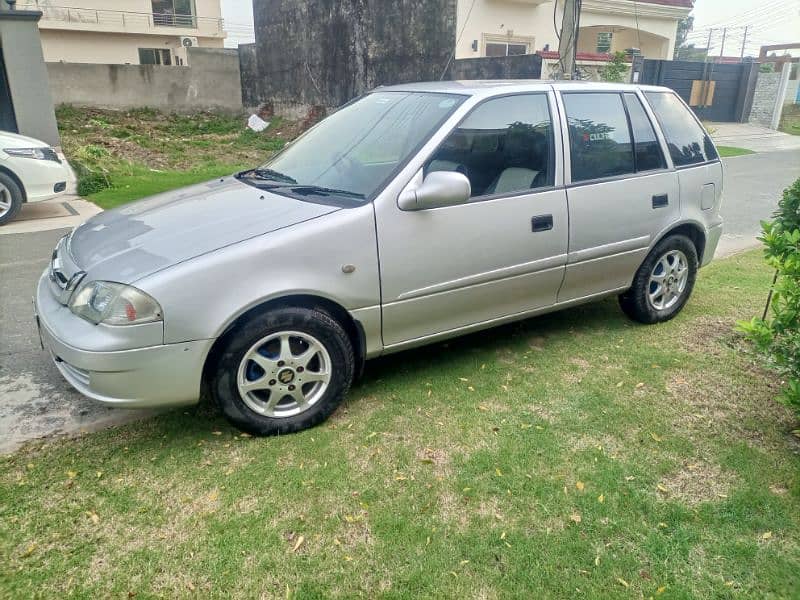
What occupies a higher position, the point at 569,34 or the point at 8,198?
the point at 569,34

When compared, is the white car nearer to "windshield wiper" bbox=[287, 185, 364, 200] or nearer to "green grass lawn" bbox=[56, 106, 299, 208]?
"green grass lawn" bbox=[56, 106, 299, 208]

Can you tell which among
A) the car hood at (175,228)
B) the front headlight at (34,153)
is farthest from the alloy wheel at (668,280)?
the front headlight at (34,153)

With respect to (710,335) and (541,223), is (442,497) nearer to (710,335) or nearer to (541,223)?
(541,223)

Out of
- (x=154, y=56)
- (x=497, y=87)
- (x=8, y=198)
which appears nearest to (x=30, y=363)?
(x=497, y=87)

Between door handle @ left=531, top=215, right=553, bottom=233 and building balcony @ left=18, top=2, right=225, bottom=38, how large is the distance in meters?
33.8

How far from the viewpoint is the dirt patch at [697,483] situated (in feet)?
9.61

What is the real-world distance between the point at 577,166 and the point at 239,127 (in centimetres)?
1721

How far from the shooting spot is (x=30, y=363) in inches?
163

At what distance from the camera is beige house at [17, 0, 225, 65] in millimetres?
31656

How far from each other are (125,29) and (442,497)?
37.1m

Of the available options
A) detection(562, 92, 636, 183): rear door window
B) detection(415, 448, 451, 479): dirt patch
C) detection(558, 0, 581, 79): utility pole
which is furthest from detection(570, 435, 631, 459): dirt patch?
detection(558, 0, 581, 79): utility pole

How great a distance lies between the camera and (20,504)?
9.12 feet

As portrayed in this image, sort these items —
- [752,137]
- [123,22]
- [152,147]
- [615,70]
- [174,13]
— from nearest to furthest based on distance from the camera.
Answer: [152,147]
[615,70]
[752,137]
[123,22]
[174,13]

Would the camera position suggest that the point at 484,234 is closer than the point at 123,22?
Yes
